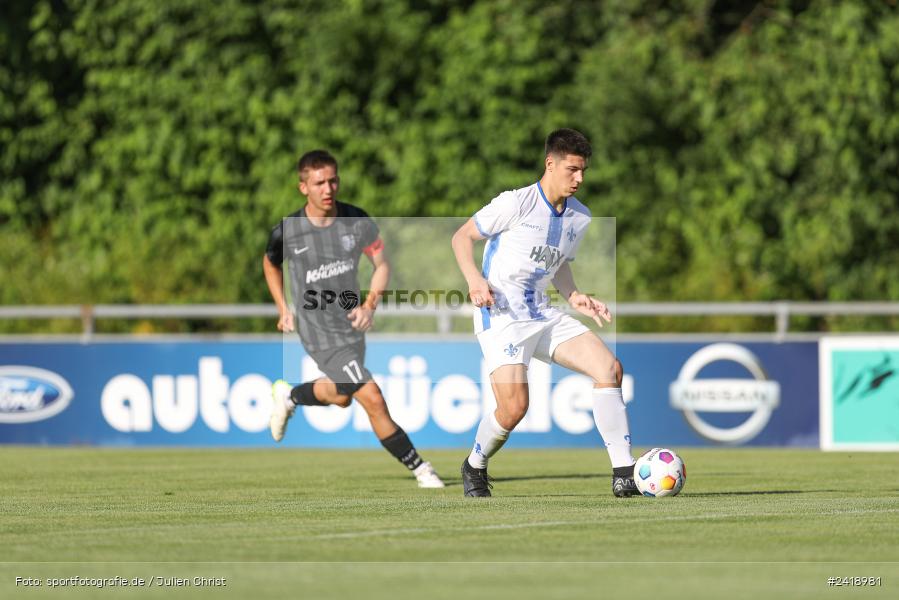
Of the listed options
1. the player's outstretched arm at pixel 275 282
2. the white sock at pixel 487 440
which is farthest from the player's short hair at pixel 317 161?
the white sock at pixel 487 440

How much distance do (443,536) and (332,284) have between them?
12.2 feet

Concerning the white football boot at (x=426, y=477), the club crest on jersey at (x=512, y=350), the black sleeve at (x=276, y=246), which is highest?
the black sleeve at (x=276, y=246)

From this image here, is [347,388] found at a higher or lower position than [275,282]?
lower

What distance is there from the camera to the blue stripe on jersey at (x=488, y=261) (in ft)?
30.0

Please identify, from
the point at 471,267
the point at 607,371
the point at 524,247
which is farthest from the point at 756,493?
the point at 471,267

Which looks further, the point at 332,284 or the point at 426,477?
the point at 332,284

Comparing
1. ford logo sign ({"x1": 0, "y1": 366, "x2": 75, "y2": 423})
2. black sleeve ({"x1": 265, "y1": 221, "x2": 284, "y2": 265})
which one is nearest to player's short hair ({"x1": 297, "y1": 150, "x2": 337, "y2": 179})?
black sleeve ({"x1": 265, "y1": 221, "x2": 284, "y2": 265})

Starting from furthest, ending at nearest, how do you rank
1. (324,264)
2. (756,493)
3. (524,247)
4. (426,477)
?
1. (324,264)
2. (426,477)
3. (756,493)
4. (524,247)

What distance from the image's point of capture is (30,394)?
1619 centimetres

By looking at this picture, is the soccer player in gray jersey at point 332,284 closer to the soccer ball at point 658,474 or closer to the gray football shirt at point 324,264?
the gray football shirt at point 324,264

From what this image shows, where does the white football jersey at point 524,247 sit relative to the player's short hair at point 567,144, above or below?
below

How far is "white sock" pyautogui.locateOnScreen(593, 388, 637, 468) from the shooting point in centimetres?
895

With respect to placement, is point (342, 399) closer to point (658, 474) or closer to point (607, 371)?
point (607, 371)

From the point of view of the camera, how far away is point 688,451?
591 inches
